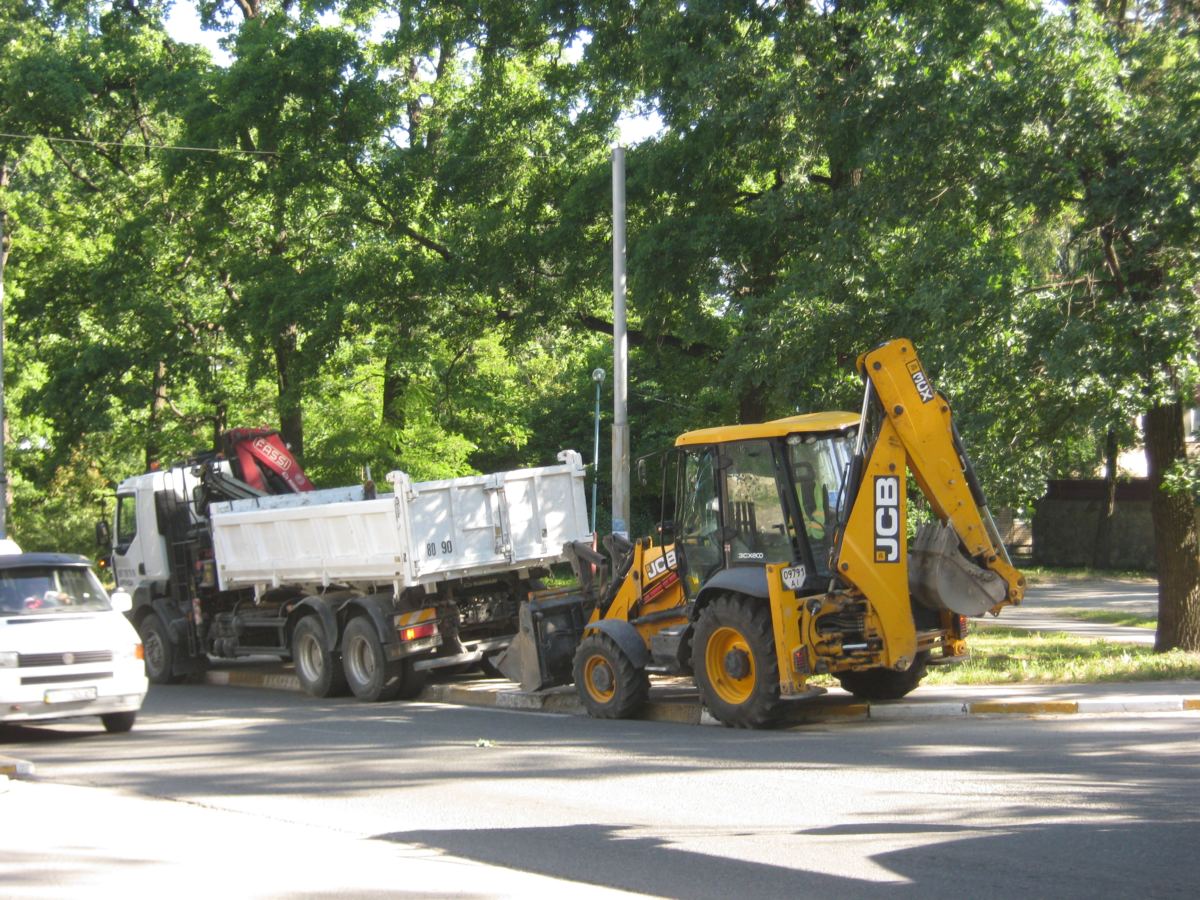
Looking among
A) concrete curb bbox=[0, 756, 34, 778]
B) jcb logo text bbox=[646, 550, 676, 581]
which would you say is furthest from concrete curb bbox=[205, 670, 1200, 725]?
concrete curb bbox=[0, 756, 34, 778]

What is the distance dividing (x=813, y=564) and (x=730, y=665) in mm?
1183

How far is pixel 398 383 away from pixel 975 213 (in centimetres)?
1458

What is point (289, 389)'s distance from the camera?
2530 centimetres

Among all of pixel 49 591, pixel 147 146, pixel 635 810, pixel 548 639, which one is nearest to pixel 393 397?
pixel 147 146

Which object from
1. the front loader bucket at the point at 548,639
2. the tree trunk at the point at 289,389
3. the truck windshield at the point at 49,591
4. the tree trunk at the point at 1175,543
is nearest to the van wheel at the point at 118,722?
the truck windshield at the point at 49,591

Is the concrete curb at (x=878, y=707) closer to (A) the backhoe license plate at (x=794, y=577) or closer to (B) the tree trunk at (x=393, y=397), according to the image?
(A) the backhoe license plate at (x=794, y=577)

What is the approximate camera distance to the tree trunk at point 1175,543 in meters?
16.2

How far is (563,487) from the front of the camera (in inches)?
658

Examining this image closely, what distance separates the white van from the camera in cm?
1302

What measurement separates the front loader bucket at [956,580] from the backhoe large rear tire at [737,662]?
155cm

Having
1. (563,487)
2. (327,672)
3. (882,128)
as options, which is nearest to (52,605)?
(327,672)

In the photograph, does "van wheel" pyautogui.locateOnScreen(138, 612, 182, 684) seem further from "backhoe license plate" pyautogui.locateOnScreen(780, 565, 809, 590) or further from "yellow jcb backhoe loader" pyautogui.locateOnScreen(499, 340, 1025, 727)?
"backhoe license plate" pyautogui.locateOnScreen(780, 565, 809, 590)

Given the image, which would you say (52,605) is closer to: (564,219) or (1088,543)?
(564,219)

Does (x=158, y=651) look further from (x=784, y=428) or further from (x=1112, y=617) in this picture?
(x=1112, y=617)
